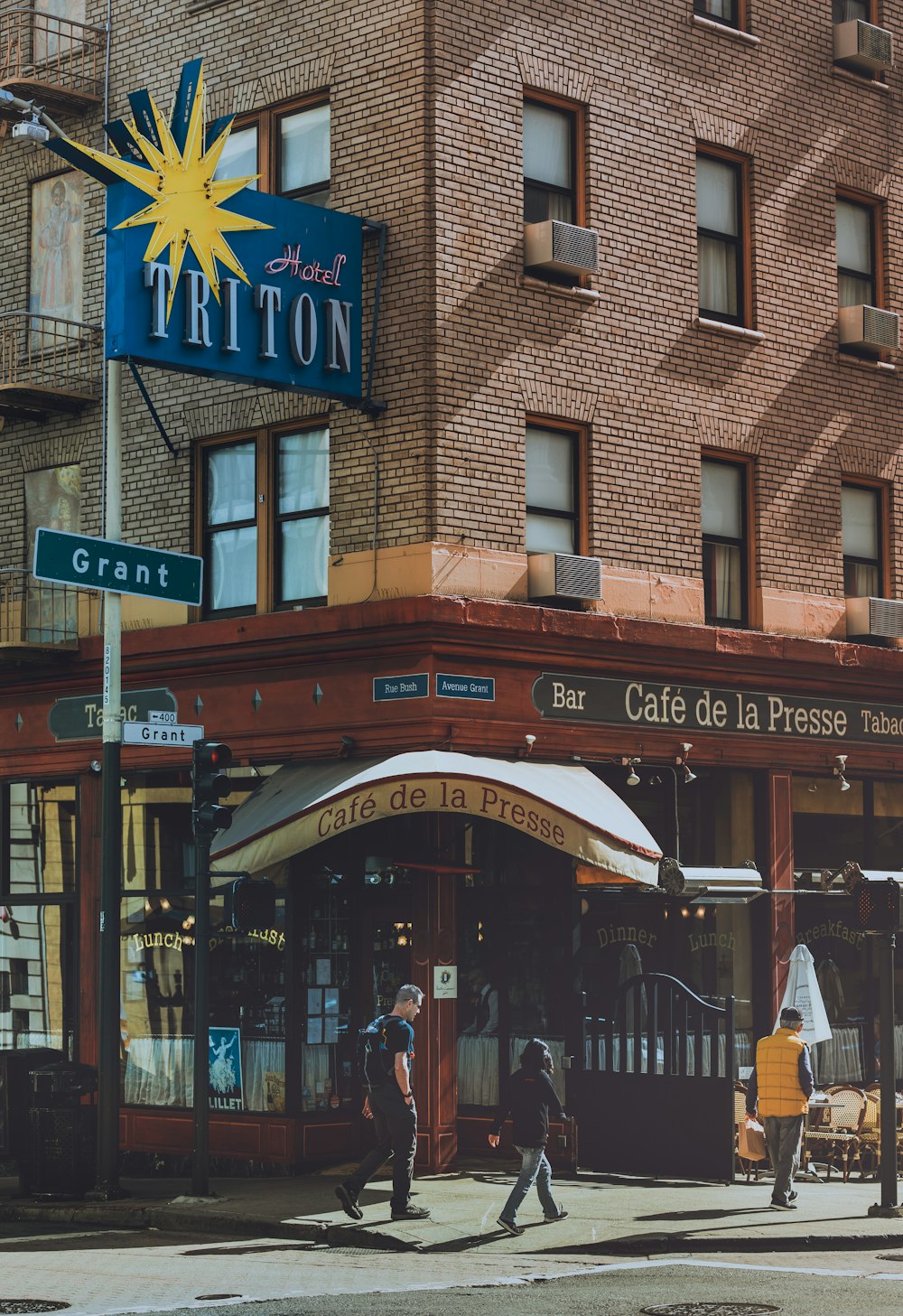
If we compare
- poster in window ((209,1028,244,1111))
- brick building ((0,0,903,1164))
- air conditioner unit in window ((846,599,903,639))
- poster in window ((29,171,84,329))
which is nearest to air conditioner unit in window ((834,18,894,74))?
brick building ((0,0,903,1164))

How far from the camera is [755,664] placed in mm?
22625

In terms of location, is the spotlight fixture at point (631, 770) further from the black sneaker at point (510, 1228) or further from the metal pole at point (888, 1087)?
the black sneaker at point (510, 1228)

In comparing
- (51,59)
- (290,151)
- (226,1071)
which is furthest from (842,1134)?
(51,59)

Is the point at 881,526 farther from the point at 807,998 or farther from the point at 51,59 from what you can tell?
the point at 51,59

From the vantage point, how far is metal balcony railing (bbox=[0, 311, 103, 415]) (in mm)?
23344

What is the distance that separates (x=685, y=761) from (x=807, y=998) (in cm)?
279

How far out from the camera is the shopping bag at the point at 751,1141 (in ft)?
62.9

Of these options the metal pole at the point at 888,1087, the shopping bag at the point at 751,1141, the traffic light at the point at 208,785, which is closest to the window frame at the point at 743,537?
the shopping bag at the point at 751,1141

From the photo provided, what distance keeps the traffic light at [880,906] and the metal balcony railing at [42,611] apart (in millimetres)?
9842

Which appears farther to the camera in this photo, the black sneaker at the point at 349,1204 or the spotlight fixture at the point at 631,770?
the spotlight fixture at the point at 631,770

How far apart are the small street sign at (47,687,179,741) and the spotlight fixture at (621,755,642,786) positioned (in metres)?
4.87

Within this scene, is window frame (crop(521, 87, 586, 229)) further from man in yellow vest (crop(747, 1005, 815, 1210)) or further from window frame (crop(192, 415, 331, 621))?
man in yellow vest (crop(747, 1005, 815, 1210))

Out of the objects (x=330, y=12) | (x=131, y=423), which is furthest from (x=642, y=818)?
(x=330, y=12)

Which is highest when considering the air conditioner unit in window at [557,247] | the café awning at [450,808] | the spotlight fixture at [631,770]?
the air conditioner unit in window at [557,247]
